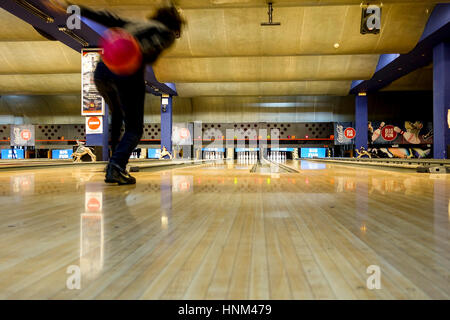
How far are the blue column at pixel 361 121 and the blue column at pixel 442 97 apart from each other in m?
6.95

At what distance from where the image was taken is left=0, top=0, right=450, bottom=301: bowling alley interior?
2.69 feet

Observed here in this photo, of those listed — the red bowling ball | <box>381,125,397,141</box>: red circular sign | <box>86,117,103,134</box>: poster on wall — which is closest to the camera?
the red bowling ball

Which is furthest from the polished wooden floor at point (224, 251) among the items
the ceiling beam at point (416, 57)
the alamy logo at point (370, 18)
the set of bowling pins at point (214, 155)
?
the set of bowling pins at point (214, 155)

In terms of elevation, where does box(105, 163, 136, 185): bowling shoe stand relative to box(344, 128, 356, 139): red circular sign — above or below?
below

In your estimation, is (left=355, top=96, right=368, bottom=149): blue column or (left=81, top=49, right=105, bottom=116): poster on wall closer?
(left=81, top=49, right=105, bottom=116): poster on wall

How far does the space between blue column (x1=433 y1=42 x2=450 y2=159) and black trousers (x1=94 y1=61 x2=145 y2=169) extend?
8573 mm

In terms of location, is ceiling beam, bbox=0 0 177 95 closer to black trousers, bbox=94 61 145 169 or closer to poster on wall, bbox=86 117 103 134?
poster on wall, bbox=86 117 103 134

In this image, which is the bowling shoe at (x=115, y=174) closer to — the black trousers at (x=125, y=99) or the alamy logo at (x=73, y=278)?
the black trousers at (x=125, y=99)

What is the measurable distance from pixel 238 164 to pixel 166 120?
285 inches

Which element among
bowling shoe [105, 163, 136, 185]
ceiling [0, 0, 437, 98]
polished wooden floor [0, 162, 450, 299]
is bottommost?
polished wooden floor [0, 162, 450, 299]

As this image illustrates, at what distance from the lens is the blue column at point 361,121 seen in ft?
53.6

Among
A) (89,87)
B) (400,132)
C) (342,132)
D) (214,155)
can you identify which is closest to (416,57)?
(342,132)

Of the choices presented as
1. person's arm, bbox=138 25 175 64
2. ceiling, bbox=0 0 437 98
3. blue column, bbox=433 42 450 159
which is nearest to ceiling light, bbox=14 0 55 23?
ceiling, bbox=0 0 437 98

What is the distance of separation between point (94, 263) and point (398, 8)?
9.44 meters
